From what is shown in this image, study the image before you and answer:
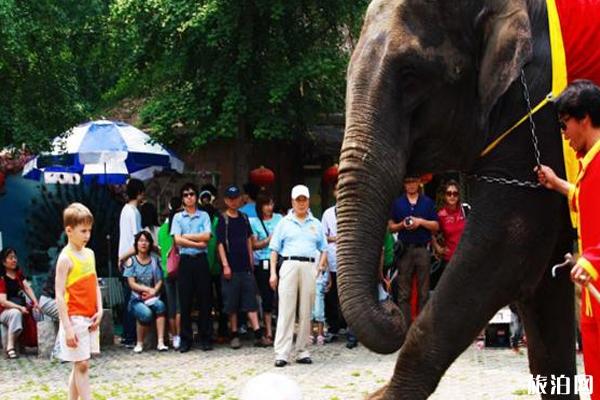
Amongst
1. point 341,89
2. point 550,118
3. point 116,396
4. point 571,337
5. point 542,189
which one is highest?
point 341,89

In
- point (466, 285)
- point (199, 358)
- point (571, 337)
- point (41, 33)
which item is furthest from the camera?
point (41, 33)

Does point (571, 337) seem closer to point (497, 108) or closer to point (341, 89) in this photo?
point (497, 108)

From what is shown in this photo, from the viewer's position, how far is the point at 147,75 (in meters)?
19.3

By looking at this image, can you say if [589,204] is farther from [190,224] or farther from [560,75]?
[190,224]

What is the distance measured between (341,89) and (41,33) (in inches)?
217

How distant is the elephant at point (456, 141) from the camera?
571cm

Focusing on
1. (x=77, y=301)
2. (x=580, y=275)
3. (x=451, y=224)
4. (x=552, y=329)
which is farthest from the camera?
(x=451, y=224)

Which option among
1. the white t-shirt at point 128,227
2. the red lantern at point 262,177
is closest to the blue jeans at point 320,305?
the white t-shirt at point 128,227

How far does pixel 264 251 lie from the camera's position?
15125 millimetres

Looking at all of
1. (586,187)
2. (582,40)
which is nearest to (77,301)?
(582,40)

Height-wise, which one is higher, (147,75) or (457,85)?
(147,75)

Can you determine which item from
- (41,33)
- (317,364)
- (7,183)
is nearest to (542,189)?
(317,364)

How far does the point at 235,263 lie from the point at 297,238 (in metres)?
1.83

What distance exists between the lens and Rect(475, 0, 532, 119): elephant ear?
18.5ft
